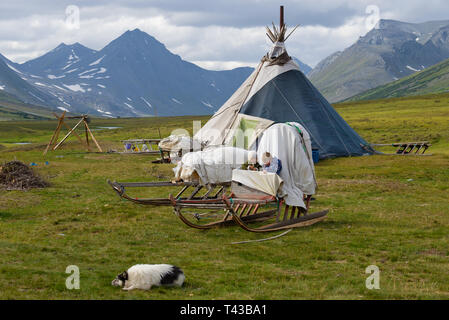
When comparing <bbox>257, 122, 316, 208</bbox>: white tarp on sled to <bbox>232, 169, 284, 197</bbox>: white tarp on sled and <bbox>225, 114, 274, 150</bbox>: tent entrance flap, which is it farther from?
<bbox>225, 114, 274, 150</bbox>: tent entrance flap

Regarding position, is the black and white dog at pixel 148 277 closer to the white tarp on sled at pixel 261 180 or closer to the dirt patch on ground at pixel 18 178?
the white tarp on sled at pixel 261 180

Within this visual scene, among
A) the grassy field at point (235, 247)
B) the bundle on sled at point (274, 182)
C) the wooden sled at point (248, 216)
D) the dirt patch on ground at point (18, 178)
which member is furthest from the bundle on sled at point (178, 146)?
the wooden sled at point (248, 216)

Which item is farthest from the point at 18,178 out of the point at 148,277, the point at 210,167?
the point at 148,277

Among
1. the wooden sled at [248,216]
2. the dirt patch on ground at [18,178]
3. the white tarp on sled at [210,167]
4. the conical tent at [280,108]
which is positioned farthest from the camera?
the conical tent at [280,108]

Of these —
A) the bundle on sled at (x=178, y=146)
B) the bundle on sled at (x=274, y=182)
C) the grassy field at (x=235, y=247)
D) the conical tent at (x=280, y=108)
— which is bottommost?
the grassy field at (x=235, y=247)

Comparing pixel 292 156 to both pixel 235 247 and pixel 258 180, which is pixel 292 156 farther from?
pixel 235 247

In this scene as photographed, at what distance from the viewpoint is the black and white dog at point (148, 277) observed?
8.82 metres

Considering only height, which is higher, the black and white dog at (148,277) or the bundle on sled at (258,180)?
the bundle on sled at (258,180)

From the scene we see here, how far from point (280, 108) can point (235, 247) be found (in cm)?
1960

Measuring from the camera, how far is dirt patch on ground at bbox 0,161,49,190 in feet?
72.1

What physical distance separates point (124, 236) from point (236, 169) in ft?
13.1

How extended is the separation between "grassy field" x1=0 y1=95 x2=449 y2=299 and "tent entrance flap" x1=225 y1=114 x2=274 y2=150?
681 cm

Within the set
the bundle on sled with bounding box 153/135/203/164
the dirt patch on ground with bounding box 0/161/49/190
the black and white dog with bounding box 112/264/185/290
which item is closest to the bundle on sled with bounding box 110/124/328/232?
the black and white dog with bounding box 112/264/185/290

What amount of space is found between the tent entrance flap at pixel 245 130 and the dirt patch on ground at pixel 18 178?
11.4 metres
